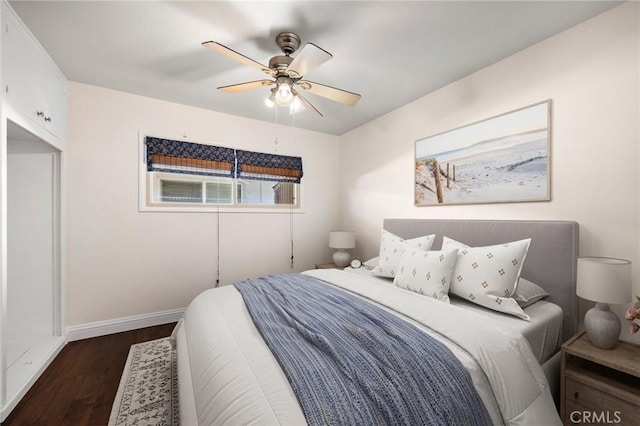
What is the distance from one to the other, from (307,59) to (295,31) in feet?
1.26

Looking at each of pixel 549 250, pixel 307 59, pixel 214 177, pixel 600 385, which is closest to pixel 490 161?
pixel 549 250

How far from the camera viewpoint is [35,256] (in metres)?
2.37

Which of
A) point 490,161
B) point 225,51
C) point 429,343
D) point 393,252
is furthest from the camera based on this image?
point 393,252

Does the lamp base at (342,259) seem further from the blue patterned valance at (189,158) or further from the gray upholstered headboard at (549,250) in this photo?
the blue patterned valance at (189,158)

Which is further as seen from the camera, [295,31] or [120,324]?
[120,324]

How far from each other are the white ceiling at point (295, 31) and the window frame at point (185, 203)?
0.87 m

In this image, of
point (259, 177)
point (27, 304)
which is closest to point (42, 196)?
point (27, 304)

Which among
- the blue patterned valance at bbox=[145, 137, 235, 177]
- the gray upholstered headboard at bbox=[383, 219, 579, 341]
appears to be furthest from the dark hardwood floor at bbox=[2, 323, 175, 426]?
the gray upholstered headboard at bbox=[383, 219, 579, 341]

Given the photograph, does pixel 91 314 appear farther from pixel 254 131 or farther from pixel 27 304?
pixel 254 131

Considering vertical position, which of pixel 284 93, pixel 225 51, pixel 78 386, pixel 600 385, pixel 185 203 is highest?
pixel 225 51

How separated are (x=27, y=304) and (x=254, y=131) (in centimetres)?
284

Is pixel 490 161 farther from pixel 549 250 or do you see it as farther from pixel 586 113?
pixel 549 250

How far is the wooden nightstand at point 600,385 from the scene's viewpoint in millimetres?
1277

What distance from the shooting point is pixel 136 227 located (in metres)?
2.87
